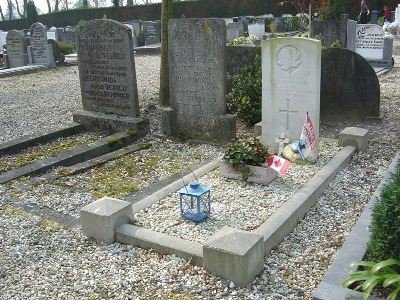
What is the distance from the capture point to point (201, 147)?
7.30 metres

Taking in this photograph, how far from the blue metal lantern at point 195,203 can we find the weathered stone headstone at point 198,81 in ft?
9.12

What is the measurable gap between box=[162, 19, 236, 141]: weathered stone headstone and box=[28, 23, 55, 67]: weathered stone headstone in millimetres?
11527

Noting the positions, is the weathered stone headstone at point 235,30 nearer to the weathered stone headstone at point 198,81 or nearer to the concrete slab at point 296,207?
the weathered stone headstone at point 198,81

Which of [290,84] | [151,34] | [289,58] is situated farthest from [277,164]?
[151,34]

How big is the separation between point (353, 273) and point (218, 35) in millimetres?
4550

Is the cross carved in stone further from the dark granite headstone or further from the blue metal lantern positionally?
the dark granite headstone

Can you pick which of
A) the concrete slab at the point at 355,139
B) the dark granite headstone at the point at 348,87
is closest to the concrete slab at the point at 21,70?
the dark granite headstone at the point at 348,87

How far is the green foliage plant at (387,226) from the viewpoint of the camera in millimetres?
3109

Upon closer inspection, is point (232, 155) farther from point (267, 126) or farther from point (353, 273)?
point (353, 273)

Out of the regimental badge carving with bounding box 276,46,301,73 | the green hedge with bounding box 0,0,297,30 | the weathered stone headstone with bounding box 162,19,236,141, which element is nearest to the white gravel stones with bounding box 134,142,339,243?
the regimental badge carving with bounding box 276,46,301,73

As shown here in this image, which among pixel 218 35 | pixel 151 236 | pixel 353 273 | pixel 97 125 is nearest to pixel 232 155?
pixel 151 236

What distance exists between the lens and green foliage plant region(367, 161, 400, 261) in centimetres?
311

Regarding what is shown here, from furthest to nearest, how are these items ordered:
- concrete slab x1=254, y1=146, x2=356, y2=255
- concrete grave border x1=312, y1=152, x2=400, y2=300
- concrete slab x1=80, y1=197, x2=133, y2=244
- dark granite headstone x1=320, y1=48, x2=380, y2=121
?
1. dark granite headstone x1=320, y1=48, x2=380, y2=121
2. concrete slab x1=80, y1=197, x2=133, y2=244
3. concrete slab x1=254, y1=146, x2=356, y2=255
4. concrete grave border x1=312, y1=152, x2=400, y2=300

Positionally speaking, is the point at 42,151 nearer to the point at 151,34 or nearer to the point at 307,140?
the point at 307,140
